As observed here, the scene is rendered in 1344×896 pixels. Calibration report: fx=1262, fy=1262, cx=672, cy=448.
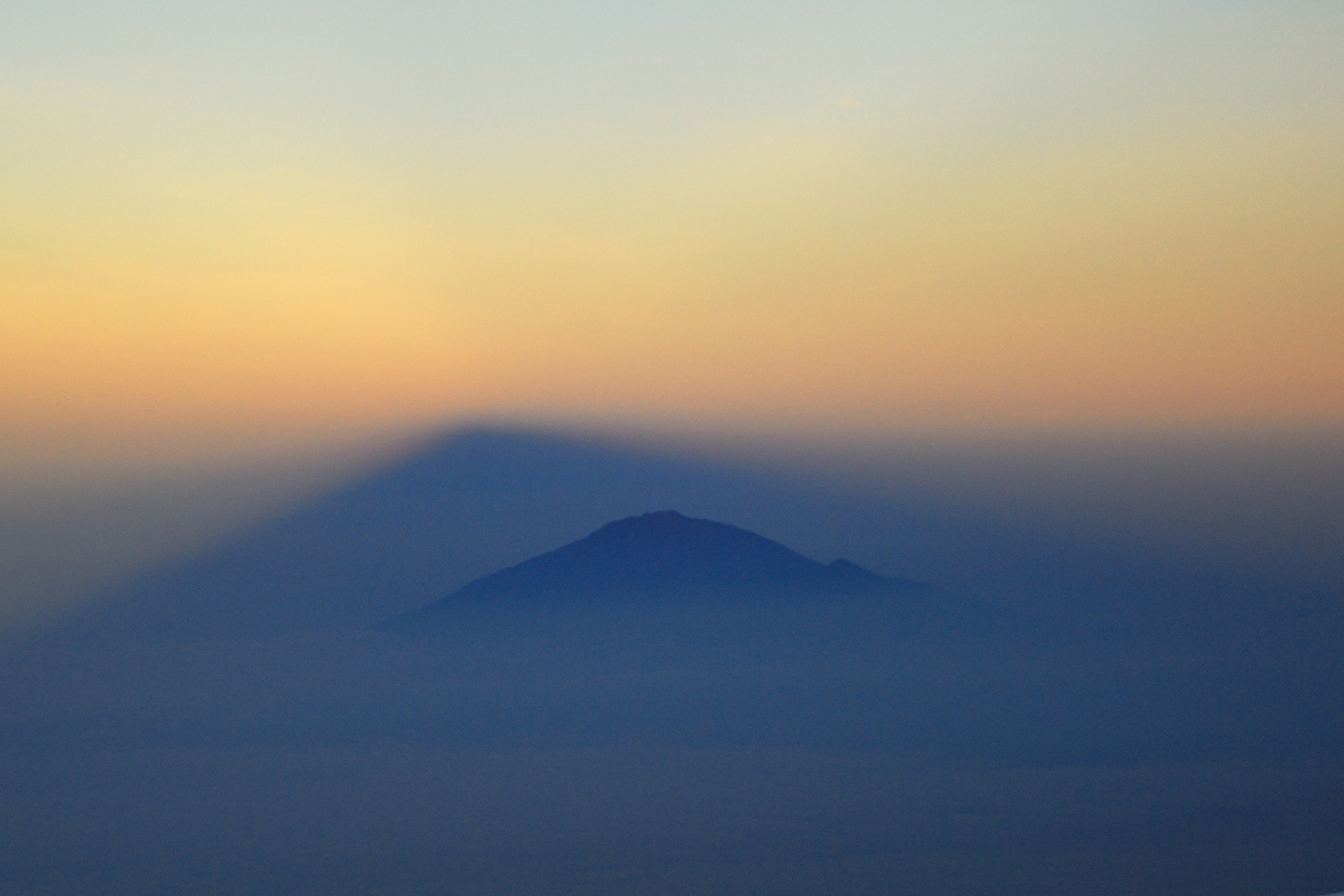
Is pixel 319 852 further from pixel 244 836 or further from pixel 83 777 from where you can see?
pixel 83 777

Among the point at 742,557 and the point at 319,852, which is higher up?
the point at 742,557

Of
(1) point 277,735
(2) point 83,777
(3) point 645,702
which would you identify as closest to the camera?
(2) point 83,777

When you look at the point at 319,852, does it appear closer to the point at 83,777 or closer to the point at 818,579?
the point at 83,777

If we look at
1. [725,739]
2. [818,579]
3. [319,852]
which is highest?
[818,579]

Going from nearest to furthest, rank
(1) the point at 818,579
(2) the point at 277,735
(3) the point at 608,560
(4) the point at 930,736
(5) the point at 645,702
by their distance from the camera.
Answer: (4) the point at 930,736
(2) the point at 277,735
(5) the point at 645,702
(1) the point at 818,579
(3) the point at 608,560

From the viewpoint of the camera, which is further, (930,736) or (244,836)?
(930,736)

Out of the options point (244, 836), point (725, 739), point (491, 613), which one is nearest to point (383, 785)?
point (244, 836)
